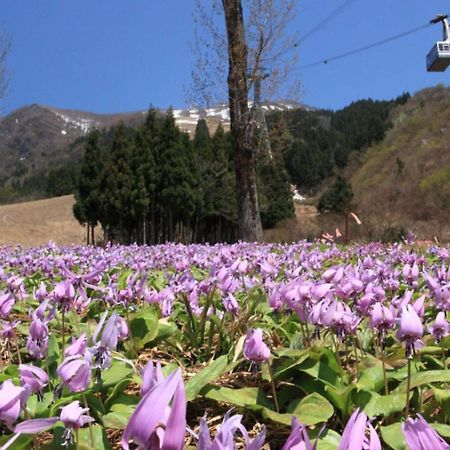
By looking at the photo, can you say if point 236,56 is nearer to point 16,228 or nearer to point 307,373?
point 307,373

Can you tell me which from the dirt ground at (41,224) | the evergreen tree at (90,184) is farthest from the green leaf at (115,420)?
the dirt ground at (41,224)

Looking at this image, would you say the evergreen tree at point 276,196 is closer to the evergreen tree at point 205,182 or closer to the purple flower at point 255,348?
the evergreen tree at point 205,182

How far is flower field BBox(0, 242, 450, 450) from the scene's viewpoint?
723 millimetres

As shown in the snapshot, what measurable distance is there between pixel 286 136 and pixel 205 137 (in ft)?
98.4

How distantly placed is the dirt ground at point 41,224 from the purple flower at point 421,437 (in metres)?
43.0

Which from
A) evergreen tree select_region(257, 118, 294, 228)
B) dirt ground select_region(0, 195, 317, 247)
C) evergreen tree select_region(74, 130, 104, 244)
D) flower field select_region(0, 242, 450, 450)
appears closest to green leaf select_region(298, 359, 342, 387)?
flower field select_region(0, 242, 450, 450)

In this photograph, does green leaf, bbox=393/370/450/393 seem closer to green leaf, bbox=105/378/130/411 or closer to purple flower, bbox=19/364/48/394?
green leaf, bbox=105/378/130/411

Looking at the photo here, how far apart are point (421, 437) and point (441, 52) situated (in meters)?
16.3

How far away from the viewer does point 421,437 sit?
2.25 feet

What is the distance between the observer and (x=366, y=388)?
1.57 meters

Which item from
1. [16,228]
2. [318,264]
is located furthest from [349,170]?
[318,264]

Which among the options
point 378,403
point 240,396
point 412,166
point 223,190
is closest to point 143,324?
point 240,396

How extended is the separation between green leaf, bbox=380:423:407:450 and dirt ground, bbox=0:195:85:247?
4248 centimetres

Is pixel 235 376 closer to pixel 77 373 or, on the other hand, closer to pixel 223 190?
pixel 77 373
